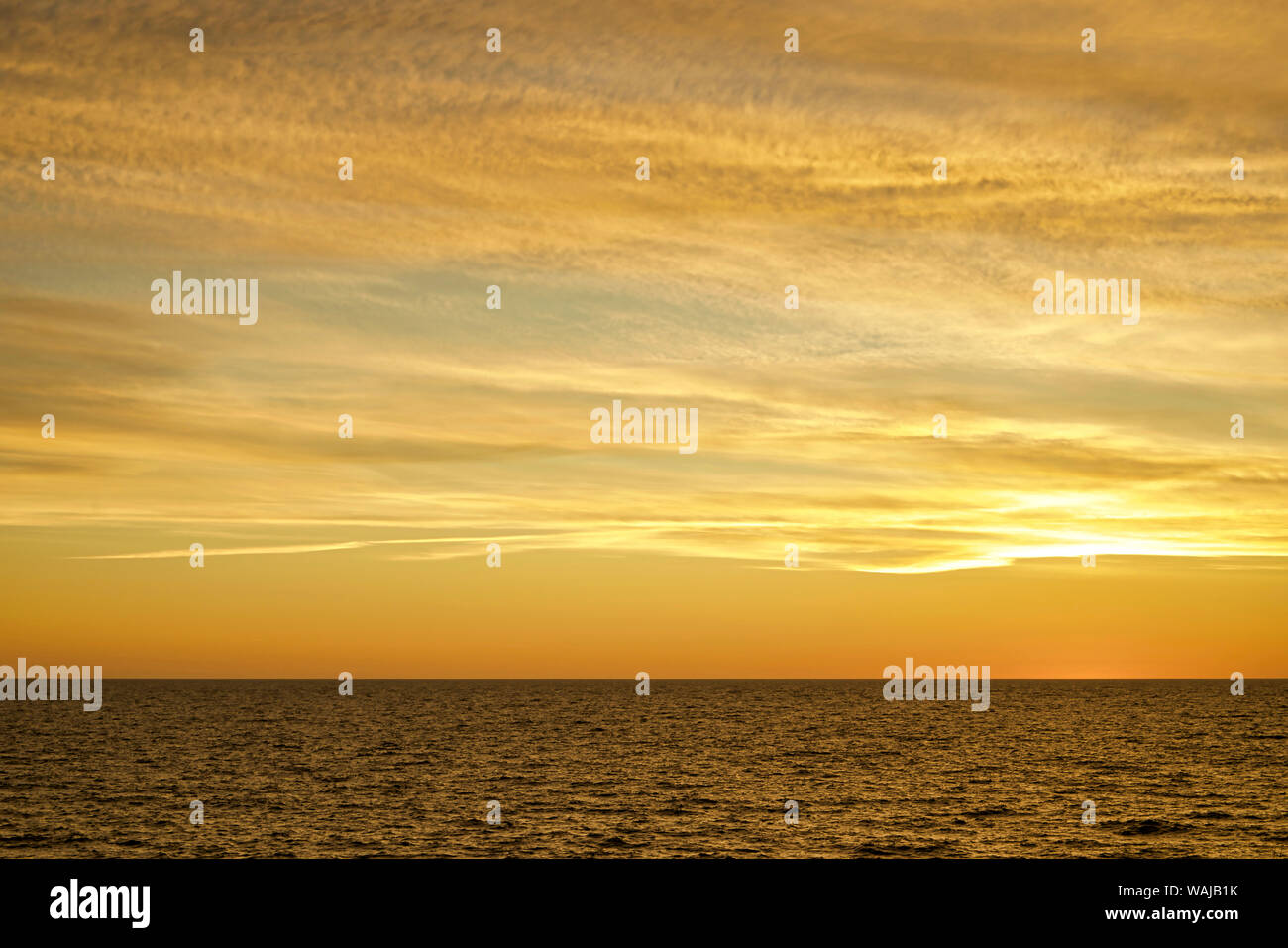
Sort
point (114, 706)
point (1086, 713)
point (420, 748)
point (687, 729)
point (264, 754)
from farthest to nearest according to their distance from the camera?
point (114, 706) < point (1086, 713) < point (687, 729) < point (420, 748) < point (264, 754)

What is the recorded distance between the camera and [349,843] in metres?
40.5

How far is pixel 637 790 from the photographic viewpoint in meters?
56.8

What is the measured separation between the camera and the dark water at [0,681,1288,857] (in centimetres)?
4141

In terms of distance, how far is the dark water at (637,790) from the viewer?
1630 inches

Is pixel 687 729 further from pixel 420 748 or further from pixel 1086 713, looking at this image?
pixel 1086 713

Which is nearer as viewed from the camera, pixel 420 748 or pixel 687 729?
pixel 420 748
